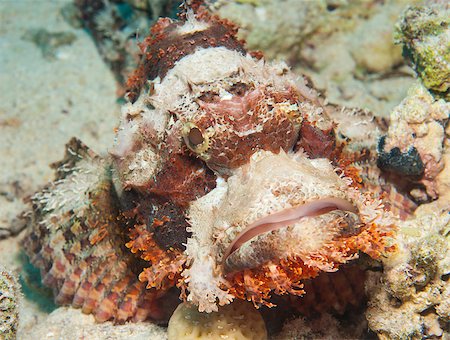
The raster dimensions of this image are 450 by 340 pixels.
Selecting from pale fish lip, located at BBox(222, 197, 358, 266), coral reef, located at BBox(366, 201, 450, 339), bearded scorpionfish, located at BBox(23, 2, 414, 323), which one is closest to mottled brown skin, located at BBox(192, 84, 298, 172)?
bearded scorpionfish, located at BBox(23, 2, 414, 323)

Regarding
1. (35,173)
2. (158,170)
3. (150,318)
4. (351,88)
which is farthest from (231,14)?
(150,318)

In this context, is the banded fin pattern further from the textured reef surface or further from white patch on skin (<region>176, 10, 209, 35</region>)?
white patch on skin (<region>176, 10, 209, 35</region>)

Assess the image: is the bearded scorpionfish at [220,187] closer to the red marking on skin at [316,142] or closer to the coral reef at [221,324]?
the red marking on skin at [316,142]

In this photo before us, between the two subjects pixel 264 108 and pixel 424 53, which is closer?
pixel 264 108

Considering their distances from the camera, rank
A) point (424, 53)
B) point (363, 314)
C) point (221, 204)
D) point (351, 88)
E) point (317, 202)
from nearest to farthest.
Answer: point (317, 202) → point (221, 204) → point (363, 314) → point (424, 53) → point (351, 88)

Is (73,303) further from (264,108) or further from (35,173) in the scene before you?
(264,108)

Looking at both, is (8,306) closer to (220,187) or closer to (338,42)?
(220,187)

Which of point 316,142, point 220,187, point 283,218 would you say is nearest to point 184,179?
point 220,187
